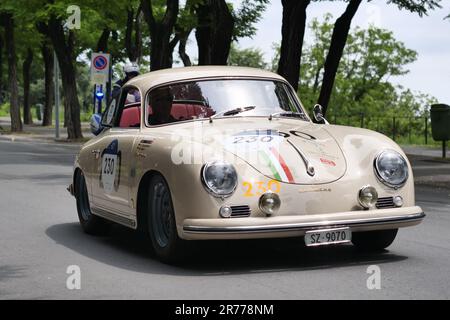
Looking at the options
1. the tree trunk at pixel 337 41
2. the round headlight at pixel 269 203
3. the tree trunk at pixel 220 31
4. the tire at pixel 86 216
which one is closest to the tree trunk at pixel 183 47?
the tree trunk at pixel 337 41

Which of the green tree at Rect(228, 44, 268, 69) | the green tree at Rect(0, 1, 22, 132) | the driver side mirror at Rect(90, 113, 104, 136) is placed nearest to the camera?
the driver side mirror at Rect(90, 113, 104, 136)

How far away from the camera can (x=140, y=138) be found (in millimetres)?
8961

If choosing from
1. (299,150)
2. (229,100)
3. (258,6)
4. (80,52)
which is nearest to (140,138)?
(229,100)

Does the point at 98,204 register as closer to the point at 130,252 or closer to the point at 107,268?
the point at 130,252

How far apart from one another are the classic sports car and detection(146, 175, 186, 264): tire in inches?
0.5

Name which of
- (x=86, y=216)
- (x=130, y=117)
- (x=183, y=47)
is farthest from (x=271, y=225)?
(x=183, y=47)

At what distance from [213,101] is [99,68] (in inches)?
930

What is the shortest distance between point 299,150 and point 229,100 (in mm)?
1329

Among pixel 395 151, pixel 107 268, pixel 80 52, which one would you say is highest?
pixel 80 52

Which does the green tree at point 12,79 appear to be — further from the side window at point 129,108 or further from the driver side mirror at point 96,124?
the side window at point 129,108

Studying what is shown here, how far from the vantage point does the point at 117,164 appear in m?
9.28

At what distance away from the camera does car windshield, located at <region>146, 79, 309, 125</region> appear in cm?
920

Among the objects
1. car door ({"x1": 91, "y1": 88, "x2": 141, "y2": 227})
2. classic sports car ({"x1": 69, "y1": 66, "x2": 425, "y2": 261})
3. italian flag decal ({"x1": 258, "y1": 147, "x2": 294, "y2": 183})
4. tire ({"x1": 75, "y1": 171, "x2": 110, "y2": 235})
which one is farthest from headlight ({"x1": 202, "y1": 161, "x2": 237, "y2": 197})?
tire ({"x1": 75, "y1": 171, "x2": 110, "y2": 235})

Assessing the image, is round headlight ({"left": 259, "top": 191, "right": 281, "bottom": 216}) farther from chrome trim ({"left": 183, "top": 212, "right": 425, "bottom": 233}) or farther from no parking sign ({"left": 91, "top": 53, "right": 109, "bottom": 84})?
no parking sign ({"left": 91, "top": 53, "right": 109, "bottom": 84})
